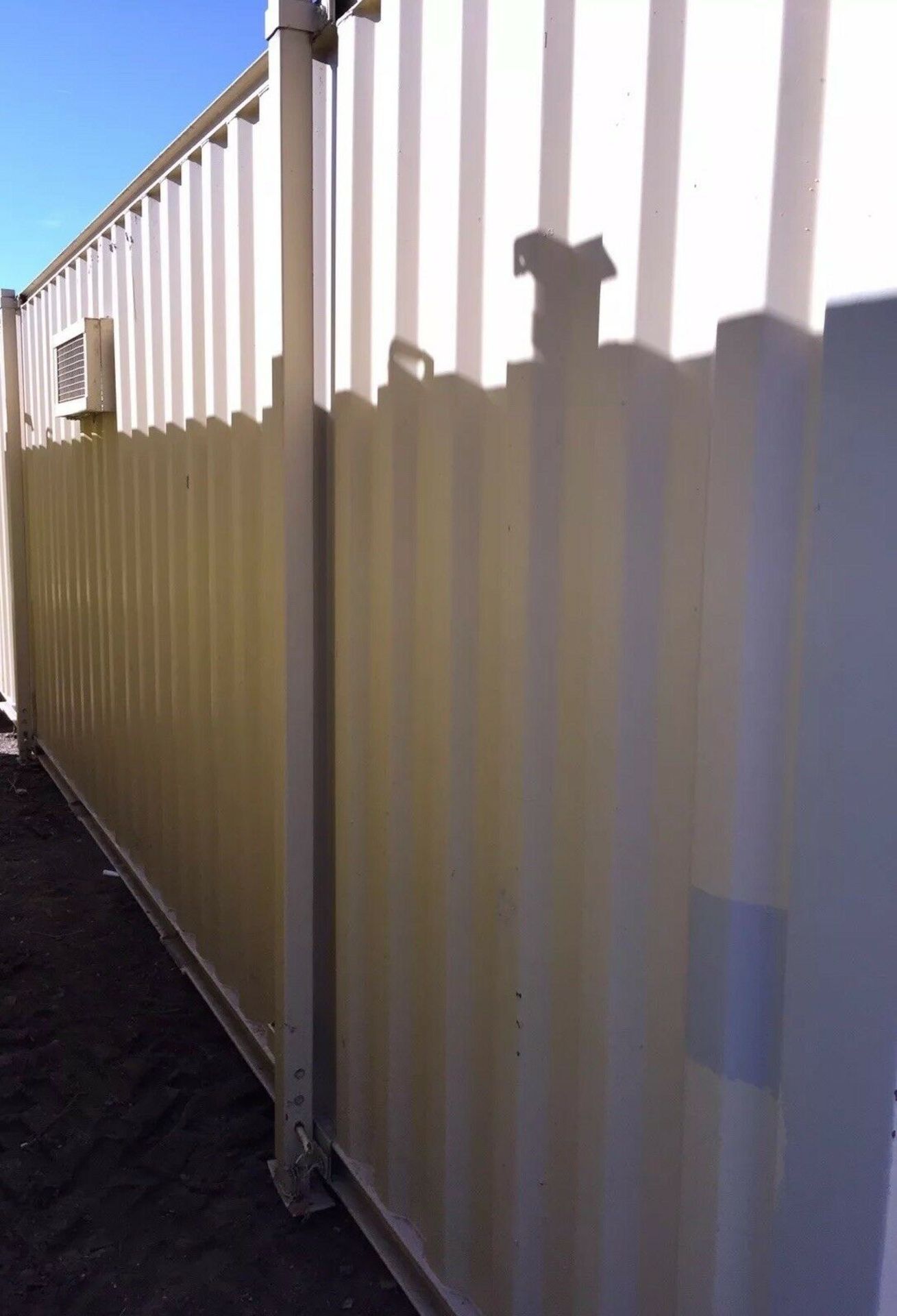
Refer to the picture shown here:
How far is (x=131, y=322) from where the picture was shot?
450cm

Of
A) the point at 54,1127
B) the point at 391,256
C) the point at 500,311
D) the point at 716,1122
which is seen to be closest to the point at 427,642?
the point at 500,311

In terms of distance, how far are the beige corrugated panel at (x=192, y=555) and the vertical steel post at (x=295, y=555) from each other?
9 centimetres

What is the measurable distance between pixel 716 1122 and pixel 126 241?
4.15m

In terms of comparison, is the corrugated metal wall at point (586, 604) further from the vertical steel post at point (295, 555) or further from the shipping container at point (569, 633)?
the vertical steel post at point (295, 555)

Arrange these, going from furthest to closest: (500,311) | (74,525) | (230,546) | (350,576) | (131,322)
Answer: (74,525) < (131,322) < (230,546) < (350,576) < (500,311)

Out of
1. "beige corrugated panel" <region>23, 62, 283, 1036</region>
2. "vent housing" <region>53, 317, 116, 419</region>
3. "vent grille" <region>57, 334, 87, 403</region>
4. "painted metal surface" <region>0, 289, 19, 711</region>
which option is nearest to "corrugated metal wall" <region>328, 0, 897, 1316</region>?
"beige corrugated panel" <region>23, 62, 283, 1036</region>

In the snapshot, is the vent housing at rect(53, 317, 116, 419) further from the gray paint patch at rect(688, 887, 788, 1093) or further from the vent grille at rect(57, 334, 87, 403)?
the gray paint patch at rect(688, 887, 788, 1093)

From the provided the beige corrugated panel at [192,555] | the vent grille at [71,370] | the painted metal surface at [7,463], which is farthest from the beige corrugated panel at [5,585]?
the vent grille at [71,370]

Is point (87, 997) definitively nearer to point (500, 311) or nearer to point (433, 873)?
point (433, 873)

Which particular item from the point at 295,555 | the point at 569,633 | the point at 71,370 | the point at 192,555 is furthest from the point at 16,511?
the point at 569,633

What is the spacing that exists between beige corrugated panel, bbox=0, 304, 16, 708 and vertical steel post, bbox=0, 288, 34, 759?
0.16ft

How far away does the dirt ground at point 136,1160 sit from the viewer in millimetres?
2512

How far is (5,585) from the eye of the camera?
8.01m

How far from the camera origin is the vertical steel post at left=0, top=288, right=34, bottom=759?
714 centimetres
